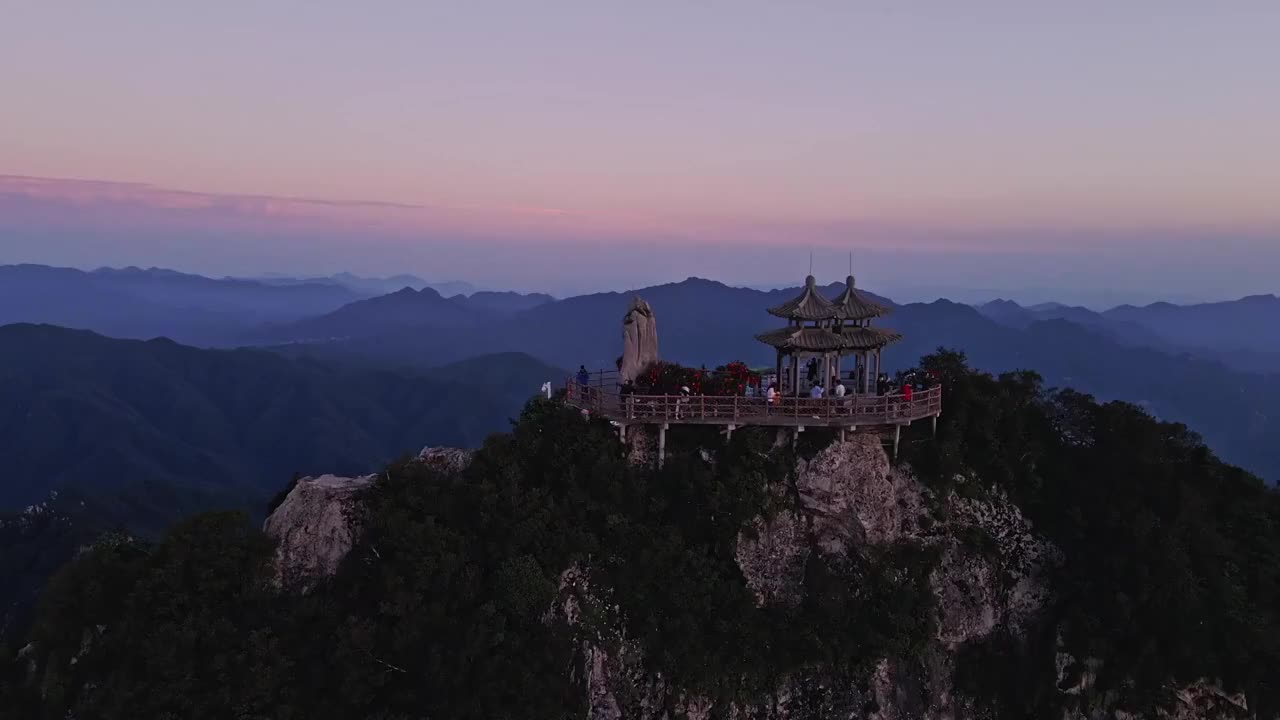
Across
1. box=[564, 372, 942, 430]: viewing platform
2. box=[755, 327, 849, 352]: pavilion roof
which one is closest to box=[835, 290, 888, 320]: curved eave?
box=[755, 327, 849, 352]: pavilion roof

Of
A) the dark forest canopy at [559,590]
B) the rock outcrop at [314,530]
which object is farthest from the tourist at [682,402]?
the rock outcrop at [314,530]

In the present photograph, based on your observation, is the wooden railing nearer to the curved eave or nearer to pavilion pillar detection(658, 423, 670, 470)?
pavilion pillar detection(658, 423, 670, 470)

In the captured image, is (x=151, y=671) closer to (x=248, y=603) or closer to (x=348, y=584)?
(x=248, y=603)

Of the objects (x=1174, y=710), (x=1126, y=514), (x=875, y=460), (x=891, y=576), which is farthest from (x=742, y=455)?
(x=1174, y=710)

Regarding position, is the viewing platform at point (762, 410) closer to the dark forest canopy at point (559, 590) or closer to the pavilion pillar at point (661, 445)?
the pavilion pillar at point (661, 445)

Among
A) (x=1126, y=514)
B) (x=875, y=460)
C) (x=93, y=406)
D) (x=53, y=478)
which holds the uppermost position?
(x=875, y=460)

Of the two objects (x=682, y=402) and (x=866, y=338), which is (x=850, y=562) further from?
(x=682, y=402)
